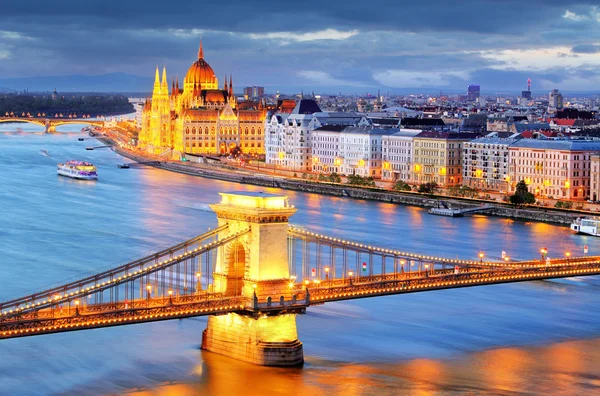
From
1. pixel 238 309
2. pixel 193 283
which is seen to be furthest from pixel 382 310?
pixel 238 309

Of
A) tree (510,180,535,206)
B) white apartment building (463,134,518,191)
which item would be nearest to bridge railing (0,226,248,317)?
tree (510,180,535,206)

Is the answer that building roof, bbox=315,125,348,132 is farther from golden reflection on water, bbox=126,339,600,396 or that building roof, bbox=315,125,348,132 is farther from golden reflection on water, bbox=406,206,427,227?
golden reflection on water, bbox=126,339,600,396

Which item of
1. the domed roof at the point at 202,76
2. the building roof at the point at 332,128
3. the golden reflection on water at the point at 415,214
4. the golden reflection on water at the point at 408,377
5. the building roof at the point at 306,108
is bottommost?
the golden reflection on water at the point at 408,377

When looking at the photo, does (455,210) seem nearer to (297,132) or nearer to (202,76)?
(297,132)

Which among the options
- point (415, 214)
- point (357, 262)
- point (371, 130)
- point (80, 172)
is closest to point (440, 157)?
point (371, 130)

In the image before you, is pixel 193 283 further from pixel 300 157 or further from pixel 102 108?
pixel 102 108

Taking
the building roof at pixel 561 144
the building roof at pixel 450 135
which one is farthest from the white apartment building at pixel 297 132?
the building roof at pixel 561 144

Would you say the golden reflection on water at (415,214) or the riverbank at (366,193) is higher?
the riverbank at (366,193)

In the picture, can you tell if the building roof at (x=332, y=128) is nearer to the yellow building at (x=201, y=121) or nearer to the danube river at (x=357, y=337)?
the yellow building at (x=201, y=121)
